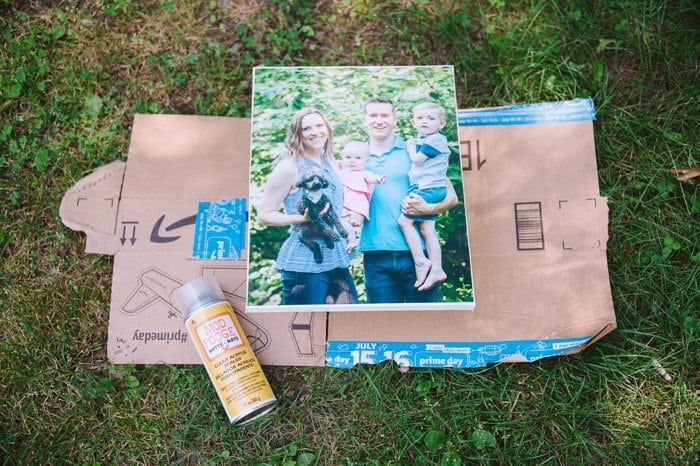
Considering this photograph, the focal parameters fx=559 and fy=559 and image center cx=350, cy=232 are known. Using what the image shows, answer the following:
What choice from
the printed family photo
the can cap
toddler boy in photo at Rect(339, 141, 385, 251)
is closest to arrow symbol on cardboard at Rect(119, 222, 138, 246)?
the can cap

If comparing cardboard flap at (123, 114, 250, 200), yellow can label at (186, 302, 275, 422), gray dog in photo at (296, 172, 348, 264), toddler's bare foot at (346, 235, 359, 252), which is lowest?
yellow can label at (186, 302, 275, 422)

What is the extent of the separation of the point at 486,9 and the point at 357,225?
35.1 inches

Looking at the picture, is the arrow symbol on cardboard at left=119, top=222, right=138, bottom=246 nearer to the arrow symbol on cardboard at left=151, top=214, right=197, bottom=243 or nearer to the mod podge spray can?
the arrow symbol on cardboard at left=151, top=214, right=197, bottom=243

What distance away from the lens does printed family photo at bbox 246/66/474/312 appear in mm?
1406

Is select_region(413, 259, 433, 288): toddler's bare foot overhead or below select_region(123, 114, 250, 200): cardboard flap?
below

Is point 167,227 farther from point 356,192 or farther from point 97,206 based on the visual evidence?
point 356,192

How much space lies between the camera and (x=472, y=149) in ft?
5.36

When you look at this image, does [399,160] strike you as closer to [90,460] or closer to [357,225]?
[357,225]

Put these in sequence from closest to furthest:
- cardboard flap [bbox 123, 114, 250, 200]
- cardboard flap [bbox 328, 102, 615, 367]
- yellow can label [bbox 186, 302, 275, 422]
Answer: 1. yellow can label [bbox 186, 302, 275, 422]
2. cardboard flap [bbox 328, 102, 615, 367]
3. cardboard flap [bbox 123, 114, 250, 200]

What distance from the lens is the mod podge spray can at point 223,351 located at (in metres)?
1.39

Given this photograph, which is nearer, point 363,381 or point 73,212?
point 363,381

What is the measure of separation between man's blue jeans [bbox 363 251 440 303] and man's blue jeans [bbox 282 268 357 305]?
5 cm

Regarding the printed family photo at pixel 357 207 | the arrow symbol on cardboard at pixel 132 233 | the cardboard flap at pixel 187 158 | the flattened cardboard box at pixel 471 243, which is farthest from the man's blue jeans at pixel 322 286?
the arrow symbol on cardboard at pixel 132 233

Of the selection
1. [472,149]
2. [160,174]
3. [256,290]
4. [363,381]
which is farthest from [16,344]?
[472,149]
